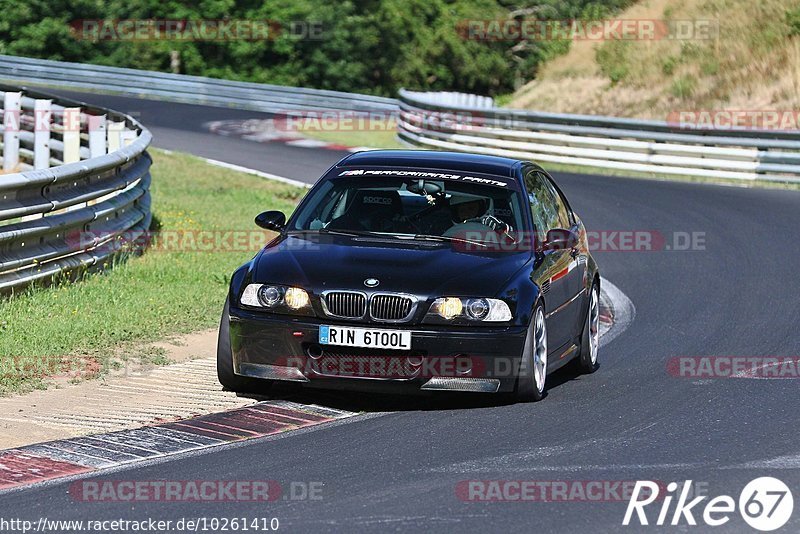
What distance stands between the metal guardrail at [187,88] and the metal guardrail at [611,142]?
9357 mm

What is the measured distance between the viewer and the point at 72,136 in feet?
63.1

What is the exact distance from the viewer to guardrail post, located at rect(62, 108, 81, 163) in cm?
1908

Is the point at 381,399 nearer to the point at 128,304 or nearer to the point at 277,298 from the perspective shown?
the point at 277,298

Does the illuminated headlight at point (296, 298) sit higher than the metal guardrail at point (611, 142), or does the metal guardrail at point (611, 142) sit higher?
the illuminated headlight at point (296, 298)

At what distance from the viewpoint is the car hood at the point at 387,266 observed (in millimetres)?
8383

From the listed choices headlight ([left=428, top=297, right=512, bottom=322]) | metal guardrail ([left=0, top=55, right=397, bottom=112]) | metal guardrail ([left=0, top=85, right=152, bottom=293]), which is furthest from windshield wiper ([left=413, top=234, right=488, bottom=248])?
metal guardrail ([left=0, top=55, right=397, bottom=112])

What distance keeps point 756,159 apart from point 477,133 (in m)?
5.88

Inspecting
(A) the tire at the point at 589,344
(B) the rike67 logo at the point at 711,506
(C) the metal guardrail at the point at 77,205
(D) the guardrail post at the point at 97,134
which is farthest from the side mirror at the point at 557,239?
(D) the guardrail post at the point at 97,134

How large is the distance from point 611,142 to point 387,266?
61.1ft

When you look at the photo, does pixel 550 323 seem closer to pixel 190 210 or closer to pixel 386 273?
pixel 386 273

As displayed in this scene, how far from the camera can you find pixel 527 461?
23.3 ft

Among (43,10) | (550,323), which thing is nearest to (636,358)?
(550,323)

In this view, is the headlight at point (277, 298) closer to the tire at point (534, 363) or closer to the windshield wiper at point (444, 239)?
the windshield wiper at point (444, 239)

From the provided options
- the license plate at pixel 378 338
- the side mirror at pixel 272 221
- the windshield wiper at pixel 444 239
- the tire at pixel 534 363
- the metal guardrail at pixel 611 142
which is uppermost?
the windshield wiper at pixel 444 239
